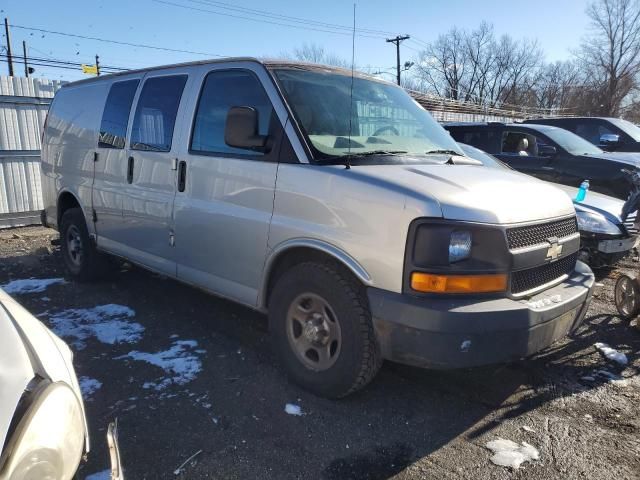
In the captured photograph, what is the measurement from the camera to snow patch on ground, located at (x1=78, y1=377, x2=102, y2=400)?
329 centimetres

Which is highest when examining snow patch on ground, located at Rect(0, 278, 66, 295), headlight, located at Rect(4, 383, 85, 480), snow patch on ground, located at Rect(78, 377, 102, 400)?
headlight, located at Rect(4, 383, 85, 480)

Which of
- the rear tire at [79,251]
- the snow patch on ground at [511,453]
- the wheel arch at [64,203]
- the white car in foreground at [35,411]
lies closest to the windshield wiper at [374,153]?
the snow patch on ground at [511,453]

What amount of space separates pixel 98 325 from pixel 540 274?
12.0 ft

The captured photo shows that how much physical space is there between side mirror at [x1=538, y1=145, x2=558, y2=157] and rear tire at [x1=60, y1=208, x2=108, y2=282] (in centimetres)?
673

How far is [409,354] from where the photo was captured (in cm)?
269

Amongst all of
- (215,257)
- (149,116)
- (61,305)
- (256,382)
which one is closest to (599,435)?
(256,382)

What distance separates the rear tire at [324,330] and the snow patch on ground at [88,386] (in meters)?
1.22

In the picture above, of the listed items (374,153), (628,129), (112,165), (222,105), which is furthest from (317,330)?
(628,129)

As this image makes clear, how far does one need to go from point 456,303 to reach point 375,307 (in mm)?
429

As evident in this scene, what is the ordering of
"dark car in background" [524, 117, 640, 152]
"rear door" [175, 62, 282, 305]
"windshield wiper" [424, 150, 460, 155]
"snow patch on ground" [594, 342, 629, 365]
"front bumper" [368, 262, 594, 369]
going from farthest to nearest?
1. "dark car in background" [524, 117, 640, 152]
2. "snow patch on ground" [594, 342, 629, 365]
3. "windshield wiper" [424, 150, 460, 155]
4. "rear door" [175, 62, 282, 305]
5. "front bumper" [368, 262, 594, 369]

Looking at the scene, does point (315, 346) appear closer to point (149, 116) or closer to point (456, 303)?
point (456, 303)

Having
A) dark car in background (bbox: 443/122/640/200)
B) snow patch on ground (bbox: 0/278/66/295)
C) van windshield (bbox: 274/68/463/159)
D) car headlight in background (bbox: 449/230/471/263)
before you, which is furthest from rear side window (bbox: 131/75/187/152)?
dark car in background (bbox: 443/122/640/200)

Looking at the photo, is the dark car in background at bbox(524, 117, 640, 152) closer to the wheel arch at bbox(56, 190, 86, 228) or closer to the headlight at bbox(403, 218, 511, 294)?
the headlight at bbox(403, 218, 511, 294)

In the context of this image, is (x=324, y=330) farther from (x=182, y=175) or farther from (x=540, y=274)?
(x=182, y=175)
